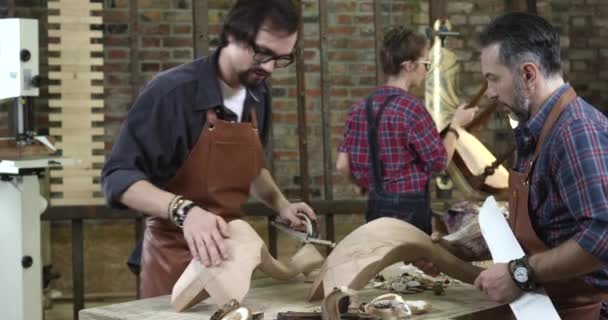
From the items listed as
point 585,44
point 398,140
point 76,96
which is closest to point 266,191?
point 398,140

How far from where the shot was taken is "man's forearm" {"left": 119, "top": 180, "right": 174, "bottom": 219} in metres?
2.85

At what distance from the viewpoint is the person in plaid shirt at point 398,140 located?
4.68 metres

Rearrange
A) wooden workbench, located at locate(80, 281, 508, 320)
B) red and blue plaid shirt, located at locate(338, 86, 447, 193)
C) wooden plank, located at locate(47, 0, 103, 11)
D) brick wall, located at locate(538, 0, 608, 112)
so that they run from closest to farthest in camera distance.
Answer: wooden workbench, located at locate(80, 281, 508, 320) < red and blue plaid shirt, located at locate(338, 86, 447, 193) < wooden plank, located at locate(47, 0, 103, 11) < brick wall, located at locate(538, 0, 608, 112)

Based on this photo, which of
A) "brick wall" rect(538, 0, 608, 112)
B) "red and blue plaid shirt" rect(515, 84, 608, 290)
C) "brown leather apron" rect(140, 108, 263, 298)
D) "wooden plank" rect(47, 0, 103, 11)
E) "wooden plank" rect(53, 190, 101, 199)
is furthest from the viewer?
"brick wall" rect(538, 0, 608, 112)

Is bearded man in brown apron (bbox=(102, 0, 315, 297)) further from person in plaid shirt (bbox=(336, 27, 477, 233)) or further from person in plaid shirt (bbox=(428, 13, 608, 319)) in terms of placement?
person in plaid shirt (bbox=(336, 27, 477, 233))

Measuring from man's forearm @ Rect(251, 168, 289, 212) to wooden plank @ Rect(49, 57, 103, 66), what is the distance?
211 cm

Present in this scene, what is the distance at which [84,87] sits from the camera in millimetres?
5348

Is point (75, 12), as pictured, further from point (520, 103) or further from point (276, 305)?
point (520, 103)

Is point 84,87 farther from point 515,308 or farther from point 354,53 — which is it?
point 515,308

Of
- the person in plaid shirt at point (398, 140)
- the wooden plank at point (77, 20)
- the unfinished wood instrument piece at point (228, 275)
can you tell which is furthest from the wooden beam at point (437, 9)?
the unfinished wood instrument piece at point (228, 275)

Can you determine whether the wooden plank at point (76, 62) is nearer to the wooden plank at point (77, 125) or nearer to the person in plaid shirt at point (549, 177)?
the wooden plank at point (77, 125)

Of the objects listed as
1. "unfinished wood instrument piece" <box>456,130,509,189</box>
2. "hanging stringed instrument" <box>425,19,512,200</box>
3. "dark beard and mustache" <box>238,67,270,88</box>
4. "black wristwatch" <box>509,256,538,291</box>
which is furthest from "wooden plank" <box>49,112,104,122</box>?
"black wristwatch" <box>509,256,538,291</box>

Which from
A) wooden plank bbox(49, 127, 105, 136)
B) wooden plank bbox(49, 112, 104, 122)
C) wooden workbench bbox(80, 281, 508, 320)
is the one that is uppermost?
wooden plank bbox(49, 112, 104, 122)

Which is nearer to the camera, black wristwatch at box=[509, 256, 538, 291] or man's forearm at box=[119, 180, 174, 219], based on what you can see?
black wristwatch at box=[509, 256, 538, 291]
